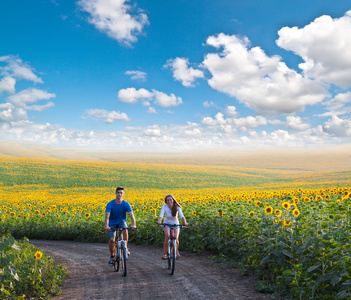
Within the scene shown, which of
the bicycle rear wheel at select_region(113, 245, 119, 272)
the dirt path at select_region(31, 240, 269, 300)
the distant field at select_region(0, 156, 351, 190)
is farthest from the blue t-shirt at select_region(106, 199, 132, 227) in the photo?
the distant field at select_region(0, 156, 351, 190)

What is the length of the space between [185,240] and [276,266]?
554 centimetres

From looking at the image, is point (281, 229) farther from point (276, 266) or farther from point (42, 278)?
point (42, 278)

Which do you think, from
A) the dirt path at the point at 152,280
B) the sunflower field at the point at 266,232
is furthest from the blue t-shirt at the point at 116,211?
the sunflower field at the point at 266,232

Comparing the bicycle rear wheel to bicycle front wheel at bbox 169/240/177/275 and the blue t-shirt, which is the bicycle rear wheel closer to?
the blue t-shirt

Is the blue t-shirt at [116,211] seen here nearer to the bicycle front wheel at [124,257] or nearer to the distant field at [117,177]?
the bicycle front wheel at [124,257]

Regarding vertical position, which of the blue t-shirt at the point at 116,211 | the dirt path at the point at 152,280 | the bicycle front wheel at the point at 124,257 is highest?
the blue t-shirt at the point at 116,211

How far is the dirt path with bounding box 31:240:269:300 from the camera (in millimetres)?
8008

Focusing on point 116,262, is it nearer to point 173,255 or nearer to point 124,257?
point 124,257

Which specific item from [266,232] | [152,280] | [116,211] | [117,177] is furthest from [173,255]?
[117,177]

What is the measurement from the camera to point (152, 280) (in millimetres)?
9148

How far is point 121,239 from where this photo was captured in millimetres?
9836

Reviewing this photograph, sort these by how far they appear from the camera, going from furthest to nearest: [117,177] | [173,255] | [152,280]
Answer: [117,177], [173,255], [152,280]

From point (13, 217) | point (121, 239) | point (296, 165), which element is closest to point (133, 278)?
point (121, 239)

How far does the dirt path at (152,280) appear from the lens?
8008mm
